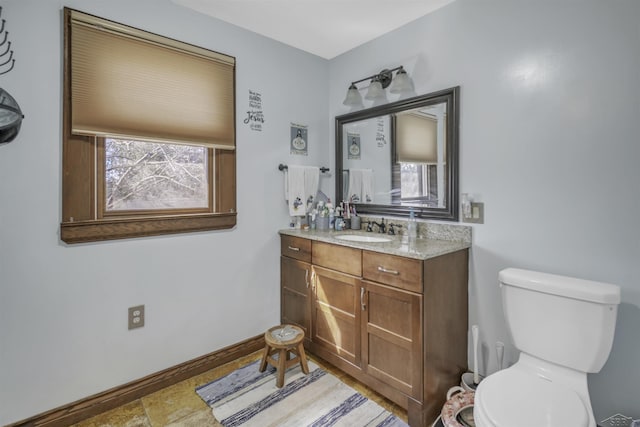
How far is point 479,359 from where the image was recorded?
1.95m

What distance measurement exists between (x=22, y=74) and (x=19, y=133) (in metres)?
0.29

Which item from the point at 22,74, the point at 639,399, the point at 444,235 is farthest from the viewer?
the point at 444,235

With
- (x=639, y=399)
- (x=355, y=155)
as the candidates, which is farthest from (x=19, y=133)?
(x=639, y=399)

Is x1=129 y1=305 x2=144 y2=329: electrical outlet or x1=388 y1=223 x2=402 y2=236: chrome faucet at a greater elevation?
x1=388 y1=223 x2=402 y2=236: chrome faucet

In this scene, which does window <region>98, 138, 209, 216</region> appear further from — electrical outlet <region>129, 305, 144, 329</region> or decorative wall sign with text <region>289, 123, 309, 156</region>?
decorative wall sign with text <region>289, 123, 309, 156</region>

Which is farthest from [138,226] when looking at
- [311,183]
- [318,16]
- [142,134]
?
[318,16]

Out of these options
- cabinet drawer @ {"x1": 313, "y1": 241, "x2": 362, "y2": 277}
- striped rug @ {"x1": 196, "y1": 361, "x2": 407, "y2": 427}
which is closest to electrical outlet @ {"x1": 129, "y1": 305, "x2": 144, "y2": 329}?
striped rug @ {"x1": 196, "y1": 361, "x2": 407, "y2": 427}

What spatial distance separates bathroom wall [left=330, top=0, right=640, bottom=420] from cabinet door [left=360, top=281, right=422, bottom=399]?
1.74ft

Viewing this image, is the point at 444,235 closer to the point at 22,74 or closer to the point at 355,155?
the point at 355,155

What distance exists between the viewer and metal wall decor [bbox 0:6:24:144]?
1.43 metres

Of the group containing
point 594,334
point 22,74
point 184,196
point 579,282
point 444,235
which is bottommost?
point 594,334

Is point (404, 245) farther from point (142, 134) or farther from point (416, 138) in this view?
point (142, 134)

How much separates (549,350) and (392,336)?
28.4 inches

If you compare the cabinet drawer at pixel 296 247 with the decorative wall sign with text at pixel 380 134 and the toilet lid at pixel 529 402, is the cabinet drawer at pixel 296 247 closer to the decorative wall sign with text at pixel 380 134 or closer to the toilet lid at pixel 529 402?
the decorative wall sign with text at pixel 380 134
